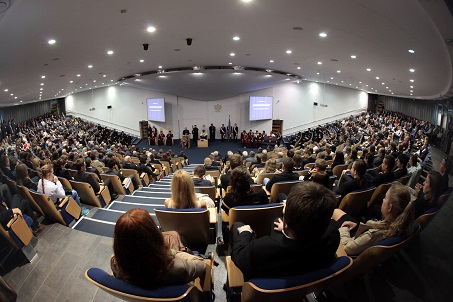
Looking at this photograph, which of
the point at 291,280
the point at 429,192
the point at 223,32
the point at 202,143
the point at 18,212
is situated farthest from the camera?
the point at 202,143

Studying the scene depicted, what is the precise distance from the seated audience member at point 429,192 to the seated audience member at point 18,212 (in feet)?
12.4

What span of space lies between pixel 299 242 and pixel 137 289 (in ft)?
2.88

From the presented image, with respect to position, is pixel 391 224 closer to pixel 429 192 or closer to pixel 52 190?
pixel 429 192

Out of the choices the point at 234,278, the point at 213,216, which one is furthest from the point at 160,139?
the point at 234,278

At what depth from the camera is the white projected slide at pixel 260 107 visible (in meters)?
20.2

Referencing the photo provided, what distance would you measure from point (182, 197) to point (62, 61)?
7.94 meters

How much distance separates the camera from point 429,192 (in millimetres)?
2340

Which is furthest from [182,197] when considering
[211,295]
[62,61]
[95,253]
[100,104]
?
[100,104]

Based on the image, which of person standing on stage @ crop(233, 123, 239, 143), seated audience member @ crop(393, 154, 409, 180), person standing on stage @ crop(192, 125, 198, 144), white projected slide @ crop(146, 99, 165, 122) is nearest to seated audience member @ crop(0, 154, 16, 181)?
seated audience member @ crop(393, 154, 409, 180)

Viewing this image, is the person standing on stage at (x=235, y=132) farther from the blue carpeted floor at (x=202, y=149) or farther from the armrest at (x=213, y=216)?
the armrest at (x=213, y=216)

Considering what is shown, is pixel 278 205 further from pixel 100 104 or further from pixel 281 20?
pixel 100 104

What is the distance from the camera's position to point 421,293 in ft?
7.01

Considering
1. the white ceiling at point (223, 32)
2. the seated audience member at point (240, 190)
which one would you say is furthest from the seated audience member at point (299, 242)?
the white ceiling at point (223, 32)

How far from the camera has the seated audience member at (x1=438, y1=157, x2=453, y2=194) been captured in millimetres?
2023
